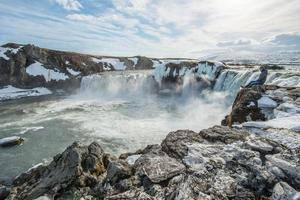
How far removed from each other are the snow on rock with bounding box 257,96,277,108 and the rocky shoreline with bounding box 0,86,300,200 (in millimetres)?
4089

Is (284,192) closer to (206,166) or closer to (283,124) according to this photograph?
(206,166)

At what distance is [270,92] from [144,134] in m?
12.1

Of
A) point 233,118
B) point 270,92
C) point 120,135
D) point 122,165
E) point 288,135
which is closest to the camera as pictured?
point 122,165

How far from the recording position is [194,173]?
7715mm

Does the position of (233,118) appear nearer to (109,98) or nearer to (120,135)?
(120,135)

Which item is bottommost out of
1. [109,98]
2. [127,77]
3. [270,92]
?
[109,98]

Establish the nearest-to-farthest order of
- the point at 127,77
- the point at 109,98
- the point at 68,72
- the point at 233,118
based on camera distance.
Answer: the point at 233,118
the point at 109,98
the point at 127,77
the point at 68,72

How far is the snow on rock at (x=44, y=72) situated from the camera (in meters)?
59.7

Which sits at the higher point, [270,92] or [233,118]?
[270,92]

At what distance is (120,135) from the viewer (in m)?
23.8

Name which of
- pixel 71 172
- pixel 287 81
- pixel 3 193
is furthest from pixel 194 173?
pixel 287 81

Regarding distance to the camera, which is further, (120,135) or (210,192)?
(120,135)

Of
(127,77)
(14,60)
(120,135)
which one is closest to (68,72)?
(14,60)

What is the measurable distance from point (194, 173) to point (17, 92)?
2187 inches
